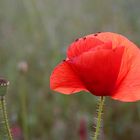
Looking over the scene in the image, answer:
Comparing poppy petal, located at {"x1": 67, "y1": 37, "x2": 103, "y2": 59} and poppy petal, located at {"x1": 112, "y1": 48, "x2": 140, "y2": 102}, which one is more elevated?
poppy petal, located at {"x1": 67, "y1": 37, "x2": 103, "y2": 59}

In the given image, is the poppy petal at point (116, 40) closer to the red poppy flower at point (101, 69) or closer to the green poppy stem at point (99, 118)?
the red poppy flower at point (101, 69)

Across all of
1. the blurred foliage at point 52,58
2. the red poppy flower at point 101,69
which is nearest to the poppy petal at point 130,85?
the red poppy flower at point 101,69

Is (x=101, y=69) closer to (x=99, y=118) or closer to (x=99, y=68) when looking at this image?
(x=99, y=68)

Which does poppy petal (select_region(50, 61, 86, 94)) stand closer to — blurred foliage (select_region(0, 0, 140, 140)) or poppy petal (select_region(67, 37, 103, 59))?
poppy petal (select_region(67, 37, 103, 59))

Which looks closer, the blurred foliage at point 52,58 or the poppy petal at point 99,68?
the poppy petal at point 99,68

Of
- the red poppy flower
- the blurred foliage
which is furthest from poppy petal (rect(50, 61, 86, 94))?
the blurred foliage

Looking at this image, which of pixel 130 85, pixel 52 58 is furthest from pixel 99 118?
pixel 52 58
